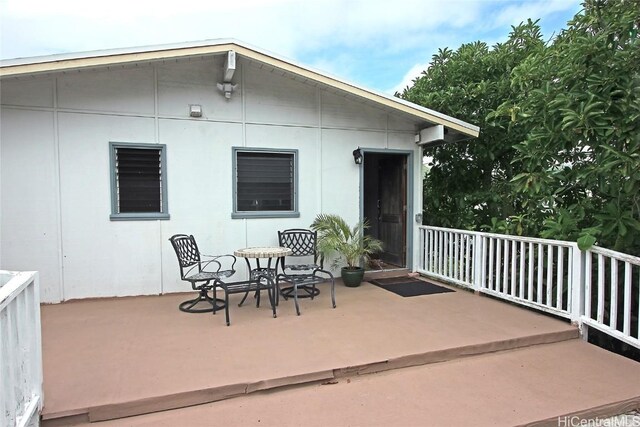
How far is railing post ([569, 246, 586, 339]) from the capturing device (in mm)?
3689

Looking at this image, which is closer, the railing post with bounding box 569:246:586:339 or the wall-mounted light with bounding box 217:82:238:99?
the railing post with bounding box 569:246:586:339

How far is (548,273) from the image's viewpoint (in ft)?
13.0

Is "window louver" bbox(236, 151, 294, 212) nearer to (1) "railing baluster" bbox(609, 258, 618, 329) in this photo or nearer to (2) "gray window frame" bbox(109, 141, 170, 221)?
(2) "gray window frame" bbox(109, 141, 170, 221)

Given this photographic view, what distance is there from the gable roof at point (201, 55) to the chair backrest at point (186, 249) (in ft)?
6.76

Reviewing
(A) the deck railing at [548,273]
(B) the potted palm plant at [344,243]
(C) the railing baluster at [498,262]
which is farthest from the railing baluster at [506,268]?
(B) the potted palm plant at [344,243]

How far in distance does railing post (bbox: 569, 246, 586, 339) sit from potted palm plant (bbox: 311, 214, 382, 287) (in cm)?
237

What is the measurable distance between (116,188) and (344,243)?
304 centimetres

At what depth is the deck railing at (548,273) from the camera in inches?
134

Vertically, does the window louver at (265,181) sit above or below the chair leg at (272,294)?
above

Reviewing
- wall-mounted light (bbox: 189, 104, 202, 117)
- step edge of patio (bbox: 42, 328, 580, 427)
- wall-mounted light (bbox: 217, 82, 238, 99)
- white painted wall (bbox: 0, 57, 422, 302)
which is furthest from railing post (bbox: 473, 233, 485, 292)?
wall-mounted light (bbox: 189, 104, 202, 117)

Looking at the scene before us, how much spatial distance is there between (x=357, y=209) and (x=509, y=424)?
390cm

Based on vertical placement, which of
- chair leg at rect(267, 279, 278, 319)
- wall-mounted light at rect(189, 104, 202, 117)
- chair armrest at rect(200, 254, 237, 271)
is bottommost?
chair leg at rect(267, 279, 278, 319)

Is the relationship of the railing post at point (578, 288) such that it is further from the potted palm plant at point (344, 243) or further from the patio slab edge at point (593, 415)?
the potted palm plant at point (344, 243)

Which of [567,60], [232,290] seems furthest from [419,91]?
[232,290]
